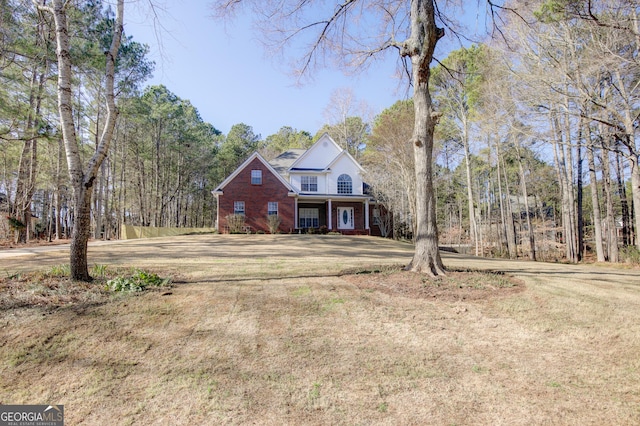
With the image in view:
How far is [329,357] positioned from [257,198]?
764 inches

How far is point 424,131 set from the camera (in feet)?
21.3

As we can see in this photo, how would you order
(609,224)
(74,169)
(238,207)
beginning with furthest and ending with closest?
(238,207) → (609,224) → (74,169)

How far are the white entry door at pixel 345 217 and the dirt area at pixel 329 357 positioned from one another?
19.2 meters

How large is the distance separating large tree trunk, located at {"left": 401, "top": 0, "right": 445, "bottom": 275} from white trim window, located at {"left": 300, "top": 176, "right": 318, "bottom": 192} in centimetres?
1770

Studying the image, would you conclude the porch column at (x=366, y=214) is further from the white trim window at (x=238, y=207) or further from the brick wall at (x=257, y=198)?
the white trim window at (x=238, y=207)

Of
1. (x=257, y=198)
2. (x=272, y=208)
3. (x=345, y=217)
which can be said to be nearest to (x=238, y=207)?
(x=257, y=198)

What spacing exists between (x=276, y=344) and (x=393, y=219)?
21.8 m

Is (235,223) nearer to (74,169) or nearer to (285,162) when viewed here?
(285,162)

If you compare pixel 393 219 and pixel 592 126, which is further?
pixel 393 219

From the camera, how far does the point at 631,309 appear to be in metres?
4.57

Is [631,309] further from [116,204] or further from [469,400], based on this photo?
[116,204]

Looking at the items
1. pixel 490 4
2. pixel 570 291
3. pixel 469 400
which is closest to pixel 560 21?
pixel 490 4

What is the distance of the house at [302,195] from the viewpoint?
21.8m

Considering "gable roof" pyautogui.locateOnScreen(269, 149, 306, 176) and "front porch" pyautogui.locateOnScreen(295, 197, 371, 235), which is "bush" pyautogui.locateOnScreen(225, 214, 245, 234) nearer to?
"front porch" pyautogui.locateOnScreen(295, 197, 371, 235)
